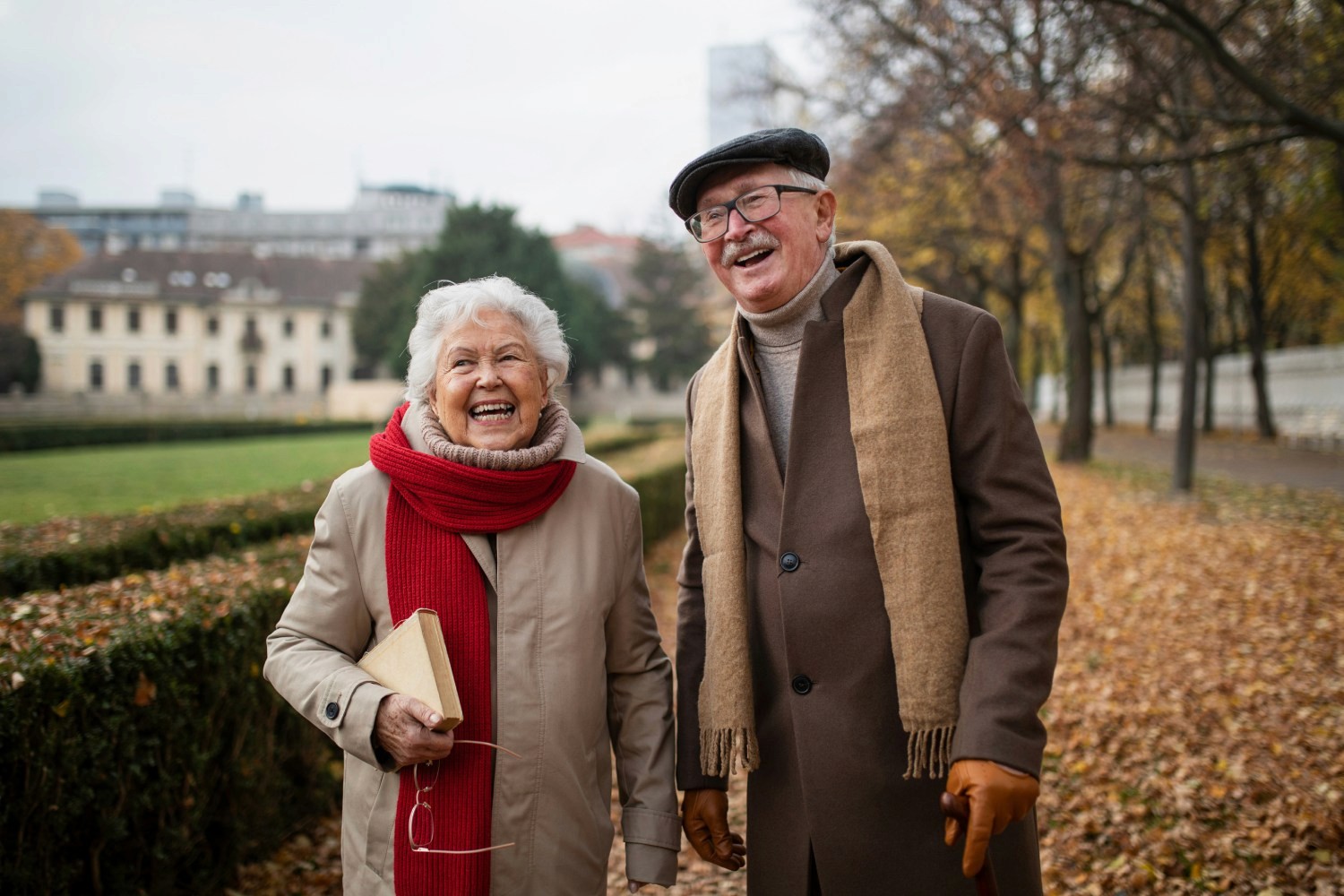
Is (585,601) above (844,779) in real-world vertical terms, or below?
above

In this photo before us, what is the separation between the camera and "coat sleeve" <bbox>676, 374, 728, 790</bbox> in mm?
2455

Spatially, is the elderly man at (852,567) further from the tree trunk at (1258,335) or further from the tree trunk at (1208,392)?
the tree trunk at (1208,392)

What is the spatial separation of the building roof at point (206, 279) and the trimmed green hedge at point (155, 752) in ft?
222

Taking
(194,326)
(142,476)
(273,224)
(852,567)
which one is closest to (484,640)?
(852,567)

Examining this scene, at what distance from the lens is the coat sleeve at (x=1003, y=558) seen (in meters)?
1.91

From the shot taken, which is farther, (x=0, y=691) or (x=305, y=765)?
(x=305, y=765)

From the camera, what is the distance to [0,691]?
107 inches

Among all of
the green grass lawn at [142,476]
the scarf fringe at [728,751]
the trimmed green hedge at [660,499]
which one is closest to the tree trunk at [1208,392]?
the trimmed green hedge at [660,499]

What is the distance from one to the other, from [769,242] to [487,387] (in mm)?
805

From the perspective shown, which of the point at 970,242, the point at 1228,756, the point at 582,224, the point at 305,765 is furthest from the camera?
the point at 582,224

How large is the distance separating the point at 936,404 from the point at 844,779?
0.89 metres

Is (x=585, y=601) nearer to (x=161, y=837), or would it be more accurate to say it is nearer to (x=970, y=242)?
(x=161, y=837)

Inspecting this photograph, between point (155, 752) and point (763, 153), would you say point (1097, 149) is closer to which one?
point (763, 153)

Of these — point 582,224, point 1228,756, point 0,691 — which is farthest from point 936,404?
point 582,224
